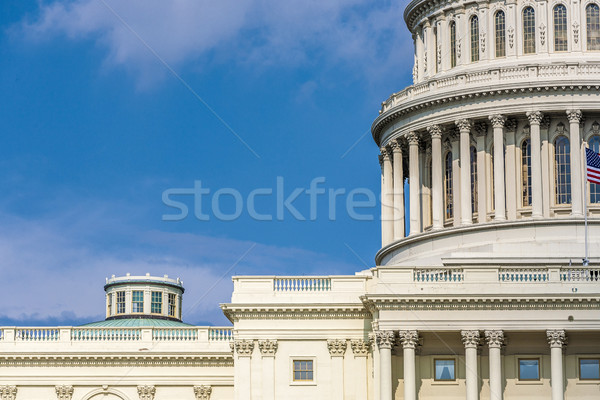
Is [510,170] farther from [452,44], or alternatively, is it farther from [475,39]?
[452,44]

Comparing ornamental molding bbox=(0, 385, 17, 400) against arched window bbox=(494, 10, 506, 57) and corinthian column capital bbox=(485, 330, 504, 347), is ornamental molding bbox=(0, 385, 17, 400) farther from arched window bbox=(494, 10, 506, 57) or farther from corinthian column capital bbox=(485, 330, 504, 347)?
arched window bbox=(494, 10, 506, 57)

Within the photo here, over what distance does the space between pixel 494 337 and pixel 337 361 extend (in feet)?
28.1

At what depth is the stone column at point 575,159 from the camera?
90062mm

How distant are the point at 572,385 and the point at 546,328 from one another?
3.33 m

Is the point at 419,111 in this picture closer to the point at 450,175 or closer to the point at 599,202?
the point at 450,175

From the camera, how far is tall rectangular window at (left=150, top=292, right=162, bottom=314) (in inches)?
4515

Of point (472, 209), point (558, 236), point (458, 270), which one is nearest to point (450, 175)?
point (472, 209)

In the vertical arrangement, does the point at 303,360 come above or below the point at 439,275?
below

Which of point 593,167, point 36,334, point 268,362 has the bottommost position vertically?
point 268,362

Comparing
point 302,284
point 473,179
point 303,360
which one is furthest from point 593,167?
point 303,360

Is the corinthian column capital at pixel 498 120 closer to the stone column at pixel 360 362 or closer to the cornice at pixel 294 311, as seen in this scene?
the cornice at pixel 294 311

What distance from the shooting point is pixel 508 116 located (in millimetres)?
92375

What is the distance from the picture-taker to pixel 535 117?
9138 centimetres

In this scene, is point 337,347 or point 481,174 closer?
Result: point 337,347
